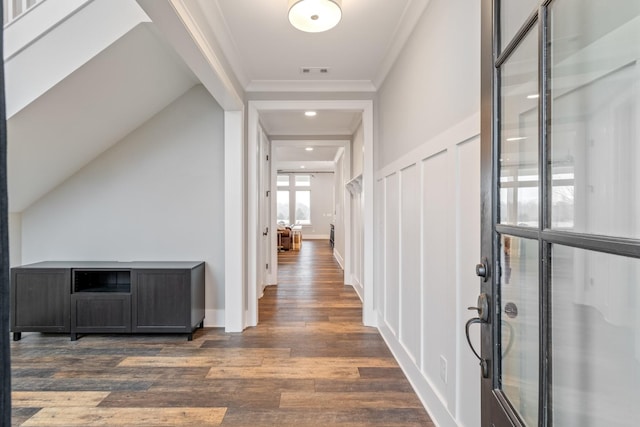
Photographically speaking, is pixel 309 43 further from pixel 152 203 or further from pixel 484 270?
pixel 484 270

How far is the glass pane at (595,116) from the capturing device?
539 mm

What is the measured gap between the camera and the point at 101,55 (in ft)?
7.36

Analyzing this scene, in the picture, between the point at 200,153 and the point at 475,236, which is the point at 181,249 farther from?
the point at 475,236

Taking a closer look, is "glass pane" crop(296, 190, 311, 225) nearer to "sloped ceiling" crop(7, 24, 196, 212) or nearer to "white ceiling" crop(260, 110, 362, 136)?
"white ceiling" crop(260, 110, 362, 136)

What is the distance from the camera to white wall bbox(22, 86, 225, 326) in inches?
133

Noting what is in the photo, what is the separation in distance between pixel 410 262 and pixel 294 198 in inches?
429

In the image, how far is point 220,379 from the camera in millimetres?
2406

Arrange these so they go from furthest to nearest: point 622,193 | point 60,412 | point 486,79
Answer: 1. point 60,412
2. point 486,79
3. point 622,193

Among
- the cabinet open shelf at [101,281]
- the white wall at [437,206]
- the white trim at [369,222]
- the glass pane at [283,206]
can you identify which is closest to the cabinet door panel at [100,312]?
the cabinet open shelf at [101,281]

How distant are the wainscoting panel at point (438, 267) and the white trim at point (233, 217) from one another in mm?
1440

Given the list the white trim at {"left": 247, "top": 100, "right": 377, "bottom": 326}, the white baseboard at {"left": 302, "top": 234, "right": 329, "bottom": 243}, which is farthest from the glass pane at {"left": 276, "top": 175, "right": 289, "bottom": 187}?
the white trim at {"left": 247, "top": 100, "right": 377, "bottom": 326}

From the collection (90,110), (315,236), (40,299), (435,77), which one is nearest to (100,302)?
(40,299)

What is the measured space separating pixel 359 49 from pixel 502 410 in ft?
8.69

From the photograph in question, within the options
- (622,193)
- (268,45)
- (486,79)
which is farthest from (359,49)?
(622,193)
